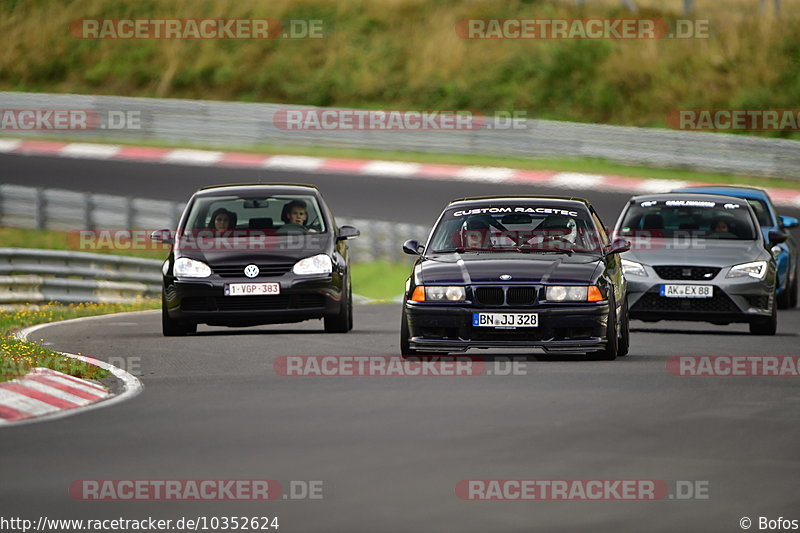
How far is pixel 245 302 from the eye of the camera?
16.2 meters

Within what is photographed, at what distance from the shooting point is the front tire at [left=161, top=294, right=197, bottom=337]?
16484mm

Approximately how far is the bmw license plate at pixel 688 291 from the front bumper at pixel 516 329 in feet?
11.2

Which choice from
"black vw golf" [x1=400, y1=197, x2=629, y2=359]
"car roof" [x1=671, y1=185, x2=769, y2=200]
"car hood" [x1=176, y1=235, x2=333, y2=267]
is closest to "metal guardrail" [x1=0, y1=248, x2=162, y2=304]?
"car hood" [x1=176, y1=235, x2=333, y2=267]

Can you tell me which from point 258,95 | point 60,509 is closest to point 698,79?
point 258,95

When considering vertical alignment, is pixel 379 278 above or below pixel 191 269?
below

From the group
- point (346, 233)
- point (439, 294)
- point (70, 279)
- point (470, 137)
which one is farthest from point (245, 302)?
point (470, 137)

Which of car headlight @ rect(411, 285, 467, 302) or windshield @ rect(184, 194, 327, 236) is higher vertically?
windshield @ rect(184, 194, 327, 236)

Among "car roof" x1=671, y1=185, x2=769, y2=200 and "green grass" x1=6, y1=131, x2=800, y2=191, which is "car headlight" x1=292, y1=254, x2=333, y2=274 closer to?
"car roof" x1=671, y1=185, x2=769, y2=200

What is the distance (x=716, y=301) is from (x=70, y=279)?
407 inches

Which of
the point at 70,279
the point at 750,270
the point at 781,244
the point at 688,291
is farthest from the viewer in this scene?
the point at 70,279

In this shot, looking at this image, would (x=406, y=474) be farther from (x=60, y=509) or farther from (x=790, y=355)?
(x=790, y=355)

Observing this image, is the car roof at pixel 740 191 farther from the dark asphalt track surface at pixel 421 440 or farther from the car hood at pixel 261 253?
the car hood at pixel 261 253

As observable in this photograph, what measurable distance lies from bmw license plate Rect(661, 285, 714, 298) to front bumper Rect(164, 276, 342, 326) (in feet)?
11.1

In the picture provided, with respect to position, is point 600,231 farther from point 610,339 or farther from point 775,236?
point 775,236
